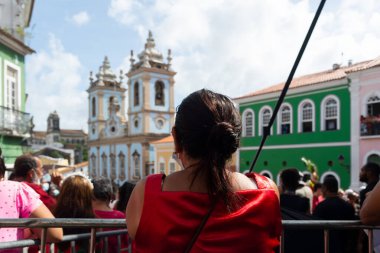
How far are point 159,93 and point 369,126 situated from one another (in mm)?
24064

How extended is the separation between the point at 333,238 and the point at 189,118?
1674mm

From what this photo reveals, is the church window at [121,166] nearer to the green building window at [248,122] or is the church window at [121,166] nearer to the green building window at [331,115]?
the green building window at [248,122]

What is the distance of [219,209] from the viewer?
1.33 meters

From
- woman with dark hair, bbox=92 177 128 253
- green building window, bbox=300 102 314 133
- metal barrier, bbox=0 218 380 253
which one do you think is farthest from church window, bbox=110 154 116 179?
metal barrier, bbox=0 218 380 253

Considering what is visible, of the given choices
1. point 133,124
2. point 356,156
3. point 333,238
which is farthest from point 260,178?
point 133,124

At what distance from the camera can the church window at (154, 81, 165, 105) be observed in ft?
121

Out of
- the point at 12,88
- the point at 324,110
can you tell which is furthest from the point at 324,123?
the point at 12,88

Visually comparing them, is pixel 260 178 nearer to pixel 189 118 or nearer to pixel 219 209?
pixel 219 209

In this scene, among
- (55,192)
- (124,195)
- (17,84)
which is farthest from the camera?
(17,84)

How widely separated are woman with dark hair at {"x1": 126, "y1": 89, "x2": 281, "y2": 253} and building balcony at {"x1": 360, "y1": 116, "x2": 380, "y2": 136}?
16397mm

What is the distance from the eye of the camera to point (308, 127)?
18.9m

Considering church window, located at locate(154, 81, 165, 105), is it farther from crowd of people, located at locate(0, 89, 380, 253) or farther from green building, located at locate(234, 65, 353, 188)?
crowd of people, located at locate(0, 89, 380, 253)

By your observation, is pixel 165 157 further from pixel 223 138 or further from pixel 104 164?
pixel 223 138

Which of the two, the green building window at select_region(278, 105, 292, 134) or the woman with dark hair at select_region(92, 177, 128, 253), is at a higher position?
the green building window at select_region(278, 105, 292, 134)
